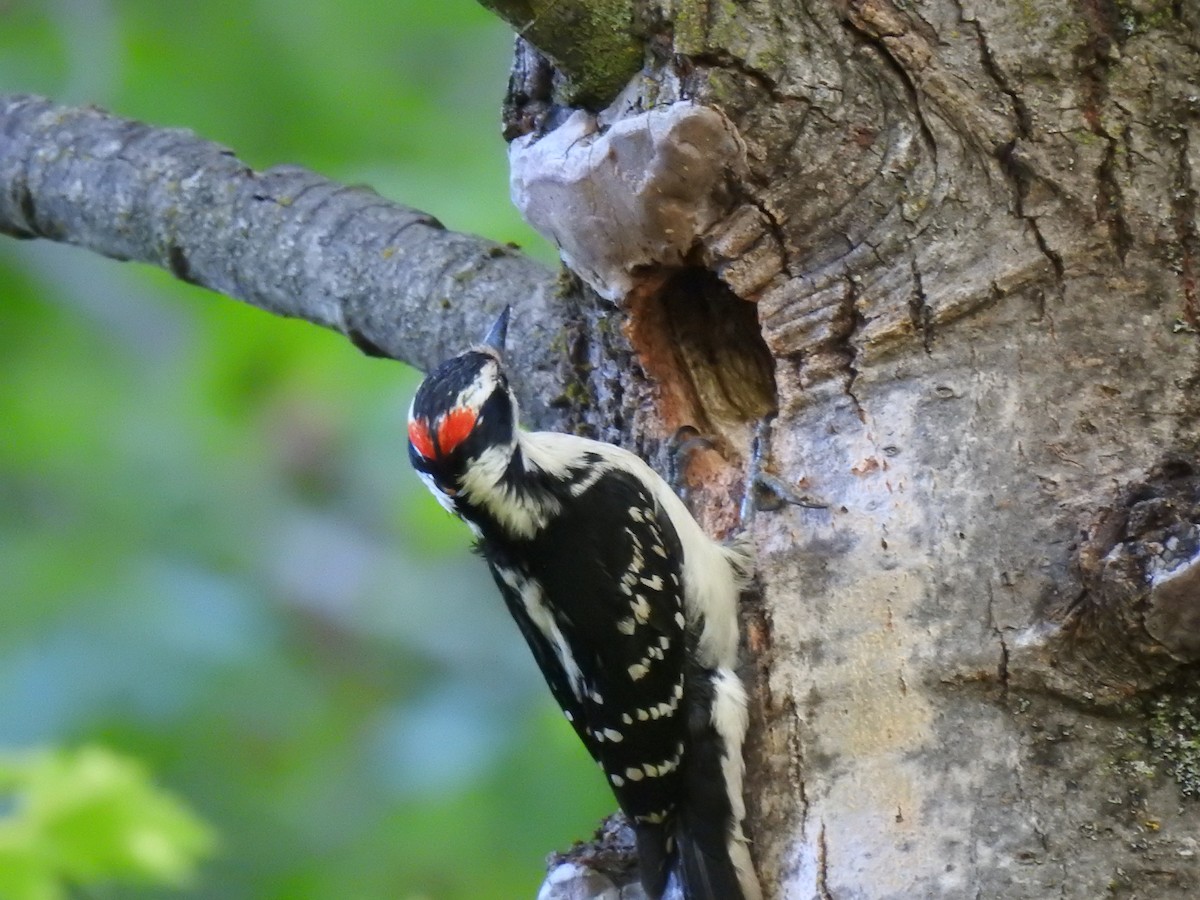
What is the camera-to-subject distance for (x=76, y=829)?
3266 mm

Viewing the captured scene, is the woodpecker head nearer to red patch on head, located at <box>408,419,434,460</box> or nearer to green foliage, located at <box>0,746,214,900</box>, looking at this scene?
red patch on head, located at <box>408,419,434,460</box>

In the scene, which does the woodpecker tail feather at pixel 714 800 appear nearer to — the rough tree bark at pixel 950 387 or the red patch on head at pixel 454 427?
the rough tree bark at pixel 950 387

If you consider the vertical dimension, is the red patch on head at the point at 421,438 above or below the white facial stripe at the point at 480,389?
below

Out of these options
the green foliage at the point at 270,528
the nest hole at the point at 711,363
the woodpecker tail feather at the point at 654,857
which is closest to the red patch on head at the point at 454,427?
the nest hole at the point at 711,363

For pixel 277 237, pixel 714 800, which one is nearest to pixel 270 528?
pixel 277 237

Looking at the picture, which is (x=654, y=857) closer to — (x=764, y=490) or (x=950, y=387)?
(x=764, y=490)

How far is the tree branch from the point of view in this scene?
115 inches

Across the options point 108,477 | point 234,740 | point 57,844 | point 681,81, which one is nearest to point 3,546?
point 108,477

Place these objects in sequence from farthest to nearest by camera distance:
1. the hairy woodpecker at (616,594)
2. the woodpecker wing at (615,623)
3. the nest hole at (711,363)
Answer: the nest hole at (711,363) < the woodpecker wing at (615,623) < the hairy woodpecker at (616,594)

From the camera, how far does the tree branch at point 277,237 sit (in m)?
2.91

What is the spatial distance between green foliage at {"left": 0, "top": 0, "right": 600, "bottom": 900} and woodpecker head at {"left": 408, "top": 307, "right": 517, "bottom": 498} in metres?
2.29

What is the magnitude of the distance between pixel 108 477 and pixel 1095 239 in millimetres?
5074

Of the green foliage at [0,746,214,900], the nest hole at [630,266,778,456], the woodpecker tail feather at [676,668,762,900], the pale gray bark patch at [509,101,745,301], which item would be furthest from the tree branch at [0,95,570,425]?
the green foliage at [0,746,214,900]

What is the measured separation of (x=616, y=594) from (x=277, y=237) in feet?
3.76
